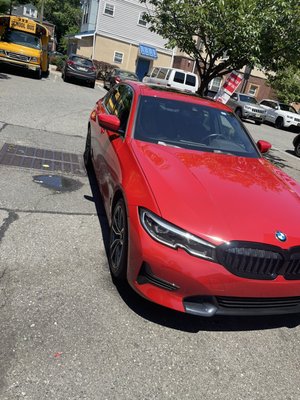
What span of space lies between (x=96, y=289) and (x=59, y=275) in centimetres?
37

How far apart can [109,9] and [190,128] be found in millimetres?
30004

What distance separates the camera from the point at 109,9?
3025 centimetres

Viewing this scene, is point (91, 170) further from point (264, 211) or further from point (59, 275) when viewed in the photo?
point (264, 211)

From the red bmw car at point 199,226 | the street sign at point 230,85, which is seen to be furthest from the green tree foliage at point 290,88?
the red bmw car at point 199,226

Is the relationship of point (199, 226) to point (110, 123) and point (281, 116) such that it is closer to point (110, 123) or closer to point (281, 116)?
point (110, 123)

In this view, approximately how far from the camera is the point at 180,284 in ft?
8.50

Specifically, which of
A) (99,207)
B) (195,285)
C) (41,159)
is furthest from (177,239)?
(41,159)

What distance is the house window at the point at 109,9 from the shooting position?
29952 millimetres

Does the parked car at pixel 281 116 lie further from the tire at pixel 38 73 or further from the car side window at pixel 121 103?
the car side window at pixel 121 103

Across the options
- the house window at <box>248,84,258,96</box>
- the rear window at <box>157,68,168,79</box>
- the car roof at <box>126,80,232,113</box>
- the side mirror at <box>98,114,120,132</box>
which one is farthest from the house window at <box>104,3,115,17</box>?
the side mirror at <box>98,114,120,132</box>

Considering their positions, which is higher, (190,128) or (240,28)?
(240,28)

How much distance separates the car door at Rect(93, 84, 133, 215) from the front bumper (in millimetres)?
938

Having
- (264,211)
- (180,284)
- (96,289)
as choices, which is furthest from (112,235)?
(264,211)

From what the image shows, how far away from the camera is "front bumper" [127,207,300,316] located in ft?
8.36
